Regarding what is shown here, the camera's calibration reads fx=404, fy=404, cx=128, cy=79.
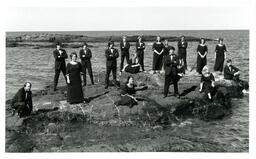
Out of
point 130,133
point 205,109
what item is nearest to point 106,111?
point 130,133

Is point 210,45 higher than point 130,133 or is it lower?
higher

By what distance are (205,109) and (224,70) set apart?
2.76 meters

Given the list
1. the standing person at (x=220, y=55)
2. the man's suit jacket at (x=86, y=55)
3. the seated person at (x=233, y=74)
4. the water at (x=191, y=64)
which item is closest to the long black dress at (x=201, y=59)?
the water at (x=191, y=64)

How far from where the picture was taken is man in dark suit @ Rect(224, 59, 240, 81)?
17.9 meters

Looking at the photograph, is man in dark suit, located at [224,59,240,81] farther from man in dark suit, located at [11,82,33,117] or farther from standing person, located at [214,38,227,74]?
man in dark suit, located at [11,82,33,117]

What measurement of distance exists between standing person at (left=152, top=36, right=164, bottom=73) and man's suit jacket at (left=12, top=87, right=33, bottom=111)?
5877mm

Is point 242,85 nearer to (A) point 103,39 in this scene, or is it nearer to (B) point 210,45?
(B) point 210,45

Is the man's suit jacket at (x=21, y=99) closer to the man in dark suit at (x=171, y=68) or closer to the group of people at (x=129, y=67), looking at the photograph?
the group of people at (x=129, y=67)

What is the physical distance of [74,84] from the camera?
15742mm

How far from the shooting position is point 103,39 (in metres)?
18.5

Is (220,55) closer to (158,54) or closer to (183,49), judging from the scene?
(183,49)

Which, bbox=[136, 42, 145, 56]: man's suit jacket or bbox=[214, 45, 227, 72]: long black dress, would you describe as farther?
bbox=[214, 45, 227, 72]: long black dress

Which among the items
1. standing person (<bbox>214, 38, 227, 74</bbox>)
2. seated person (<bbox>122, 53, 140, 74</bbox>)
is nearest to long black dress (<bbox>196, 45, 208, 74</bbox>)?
standing person (<bbox>214, 38, 227, 74</bbox>)

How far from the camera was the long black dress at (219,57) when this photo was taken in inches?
727
